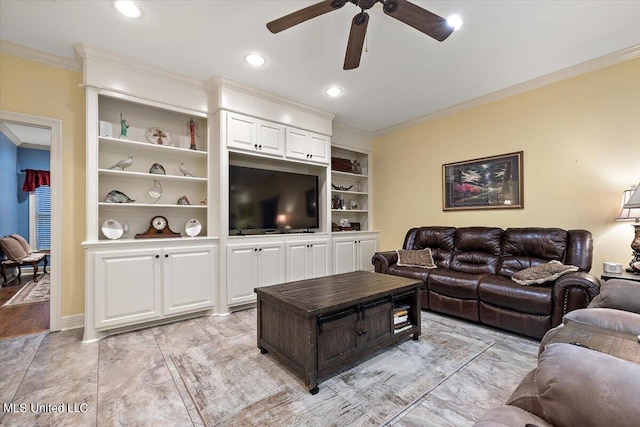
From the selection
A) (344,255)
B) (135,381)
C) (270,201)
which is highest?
(270,201)

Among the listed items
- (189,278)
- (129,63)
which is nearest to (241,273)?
(189,278)

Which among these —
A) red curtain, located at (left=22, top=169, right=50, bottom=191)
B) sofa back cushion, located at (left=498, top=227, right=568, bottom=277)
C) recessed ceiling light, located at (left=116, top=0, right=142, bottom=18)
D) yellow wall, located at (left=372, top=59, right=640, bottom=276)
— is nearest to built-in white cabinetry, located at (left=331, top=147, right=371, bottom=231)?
yellow wall, located at (left=372, top=59, right=640, bottom=276)

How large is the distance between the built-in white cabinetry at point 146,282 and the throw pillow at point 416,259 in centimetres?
229

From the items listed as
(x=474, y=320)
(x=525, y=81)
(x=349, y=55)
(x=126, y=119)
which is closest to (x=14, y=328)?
(x=126, y=119)

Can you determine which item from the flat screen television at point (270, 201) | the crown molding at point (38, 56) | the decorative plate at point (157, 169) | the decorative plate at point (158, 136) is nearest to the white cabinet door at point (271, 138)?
the flat screen television at point (270, 201)

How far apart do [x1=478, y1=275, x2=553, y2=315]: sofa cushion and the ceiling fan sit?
7.21 feet

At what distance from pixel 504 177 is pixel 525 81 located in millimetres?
1110

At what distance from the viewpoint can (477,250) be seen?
11.4ft

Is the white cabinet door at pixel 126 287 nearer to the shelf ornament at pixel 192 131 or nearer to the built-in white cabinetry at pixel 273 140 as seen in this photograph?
the shelf ornament at pixel 192 131

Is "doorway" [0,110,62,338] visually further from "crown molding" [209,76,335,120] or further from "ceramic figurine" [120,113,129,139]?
"crown molding" [209,76,335,120]

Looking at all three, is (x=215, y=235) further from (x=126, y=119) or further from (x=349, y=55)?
(x=349, y=55)

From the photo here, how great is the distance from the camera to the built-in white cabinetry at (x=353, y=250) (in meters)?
4.40

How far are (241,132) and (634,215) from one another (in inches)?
153

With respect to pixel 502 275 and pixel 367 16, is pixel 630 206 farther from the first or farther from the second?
pixel 367 16
